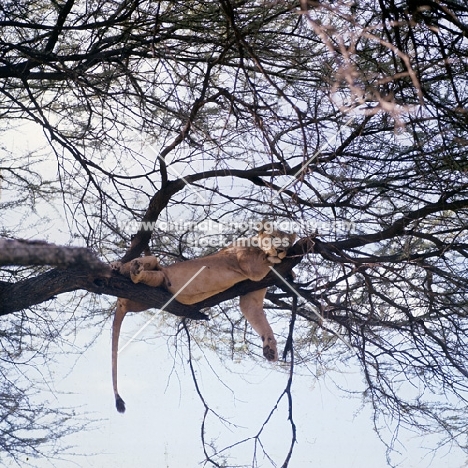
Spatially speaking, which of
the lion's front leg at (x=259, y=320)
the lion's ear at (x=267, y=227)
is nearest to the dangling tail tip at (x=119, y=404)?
the lion's front leg at (x=259, y=320)

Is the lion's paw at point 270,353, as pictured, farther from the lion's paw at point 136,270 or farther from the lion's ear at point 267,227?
the lion's paw at point 136,270

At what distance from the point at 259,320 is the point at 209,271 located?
731 millimetres

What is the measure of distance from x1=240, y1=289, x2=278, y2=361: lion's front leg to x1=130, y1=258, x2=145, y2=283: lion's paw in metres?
1.16

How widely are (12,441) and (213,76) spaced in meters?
3.95

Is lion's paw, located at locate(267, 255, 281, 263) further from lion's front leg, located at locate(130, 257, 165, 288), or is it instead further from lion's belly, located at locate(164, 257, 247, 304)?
lion's front leg, located at locate(130, 257, 165, 288)

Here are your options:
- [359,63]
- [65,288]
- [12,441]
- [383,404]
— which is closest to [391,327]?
[383,404]

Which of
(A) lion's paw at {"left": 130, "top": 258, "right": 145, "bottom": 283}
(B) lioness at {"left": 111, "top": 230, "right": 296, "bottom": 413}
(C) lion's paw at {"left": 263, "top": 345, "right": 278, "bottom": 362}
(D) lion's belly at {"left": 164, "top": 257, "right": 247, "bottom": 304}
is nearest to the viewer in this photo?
→ (A) lion's paw at {"left": 130, "top": 258, "right": 145, "bottom": 283}

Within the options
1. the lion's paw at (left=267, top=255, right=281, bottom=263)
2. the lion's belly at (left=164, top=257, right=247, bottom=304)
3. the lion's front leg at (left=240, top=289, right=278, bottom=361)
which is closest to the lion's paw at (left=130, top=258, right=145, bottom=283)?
the lion's belly at (left=164, top=257, right=247, bottom=304)

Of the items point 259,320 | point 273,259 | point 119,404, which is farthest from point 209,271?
point 119,404

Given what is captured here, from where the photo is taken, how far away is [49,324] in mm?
7164

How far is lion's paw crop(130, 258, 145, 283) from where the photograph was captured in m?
5.61

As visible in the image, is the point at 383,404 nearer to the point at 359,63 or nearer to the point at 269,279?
the point at 269,279

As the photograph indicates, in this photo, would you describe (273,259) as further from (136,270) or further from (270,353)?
(136,270)

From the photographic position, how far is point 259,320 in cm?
629
